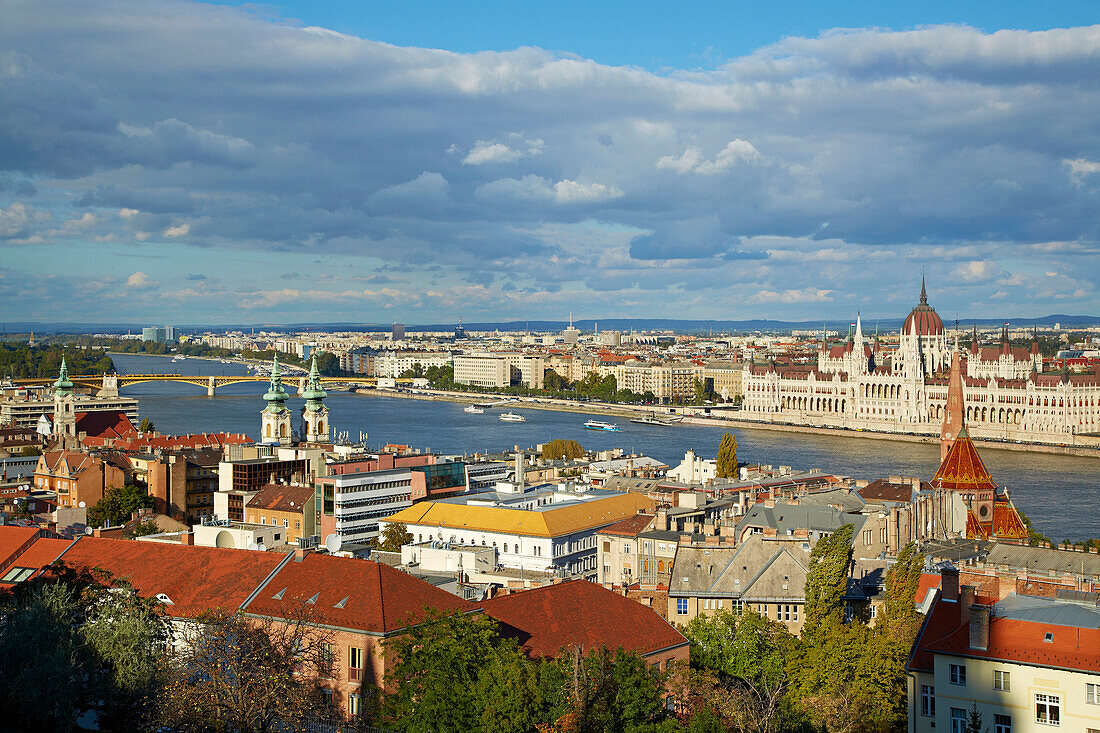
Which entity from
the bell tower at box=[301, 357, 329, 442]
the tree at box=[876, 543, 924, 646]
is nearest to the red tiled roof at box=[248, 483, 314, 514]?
the bell tower at box=[301, 357, 329, 442]

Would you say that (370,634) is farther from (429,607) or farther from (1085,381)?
(1085,381)

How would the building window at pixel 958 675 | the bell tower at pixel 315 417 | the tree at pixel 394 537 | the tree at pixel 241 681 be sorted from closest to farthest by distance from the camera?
the tree at pixel 241 681
the building window at pixel 958 675
the tree at pixel 394 537
the bell tower at pixel 315 417

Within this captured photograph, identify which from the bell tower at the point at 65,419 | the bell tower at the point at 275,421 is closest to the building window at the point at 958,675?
the bell tower at the point at 275,421

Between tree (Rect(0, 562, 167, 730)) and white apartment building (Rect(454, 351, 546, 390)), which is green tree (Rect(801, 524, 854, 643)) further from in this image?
white apartment building (Rect(454, 351, 546, 390))

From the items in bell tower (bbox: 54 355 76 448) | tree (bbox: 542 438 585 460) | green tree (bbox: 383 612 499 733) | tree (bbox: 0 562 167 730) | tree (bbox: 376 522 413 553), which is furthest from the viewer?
tree (bbox: 542 438 585 460)

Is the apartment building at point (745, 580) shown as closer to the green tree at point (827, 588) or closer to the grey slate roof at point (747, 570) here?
the grey slate roof at point (747, 570)

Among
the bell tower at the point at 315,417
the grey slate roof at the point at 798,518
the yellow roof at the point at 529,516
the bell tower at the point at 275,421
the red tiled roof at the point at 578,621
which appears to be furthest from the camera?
the bell tower at the point at 315,417

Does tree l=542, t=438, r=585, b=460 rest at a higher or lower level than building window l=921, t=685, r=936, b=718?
lower
